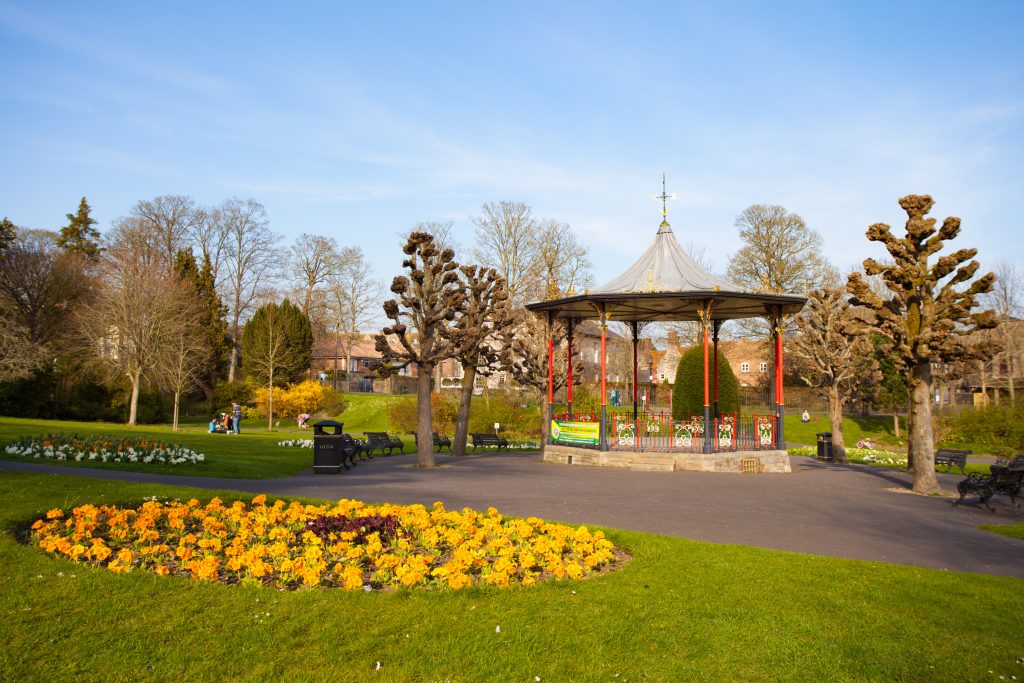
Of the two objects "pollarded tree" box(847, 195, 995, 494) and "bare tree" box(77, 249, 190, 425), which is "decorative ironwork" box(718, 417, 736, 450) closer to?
"pollarded tree" box(847, 195, 995, 494)

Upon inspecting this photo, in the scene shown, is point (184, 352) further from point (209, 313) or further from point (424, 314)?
point (424, 314)

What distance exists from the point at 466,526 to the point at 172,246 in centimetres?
5377

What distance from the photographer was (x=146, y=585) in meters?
6.68

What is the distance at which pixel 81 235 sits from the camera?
58.7 metres

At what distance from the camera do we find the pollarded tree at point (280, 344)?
165 ft

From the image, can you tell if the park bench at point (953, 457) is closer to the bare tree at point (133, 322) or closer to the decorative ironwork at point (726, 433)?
the decorative ironwork at point (726, 433)

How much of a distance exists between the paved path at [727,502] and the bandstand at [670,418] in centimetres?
116

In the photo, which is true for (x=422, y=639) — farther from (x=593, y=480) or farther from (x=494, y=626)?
(x=593, y=480)

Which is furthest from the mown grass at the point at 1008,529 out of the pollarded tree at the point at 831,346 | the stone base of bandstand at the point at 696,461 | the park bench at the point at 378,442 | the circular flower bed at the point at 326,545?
the park bench at the point at 378,442

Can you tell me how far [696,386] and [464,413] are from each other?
1308cm

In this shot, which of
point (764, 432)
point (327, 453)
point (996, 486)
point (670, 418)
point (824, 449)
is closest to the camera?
point (996, 486)

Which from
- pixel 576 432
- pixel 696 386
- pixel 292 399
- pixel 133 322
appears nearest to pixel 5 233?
pixel 133 322

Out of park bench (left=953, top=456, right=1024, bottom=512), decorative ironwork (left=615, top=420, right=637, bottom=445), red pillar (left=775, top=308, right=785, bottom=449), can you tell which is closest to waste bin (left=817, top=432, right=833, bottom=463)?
red pillar (left=775, top=308, right=785, bottom=449)

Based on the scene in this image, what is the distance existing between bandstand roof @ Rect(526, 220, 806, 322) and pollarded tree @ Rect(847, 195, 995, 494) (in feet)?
16.7
